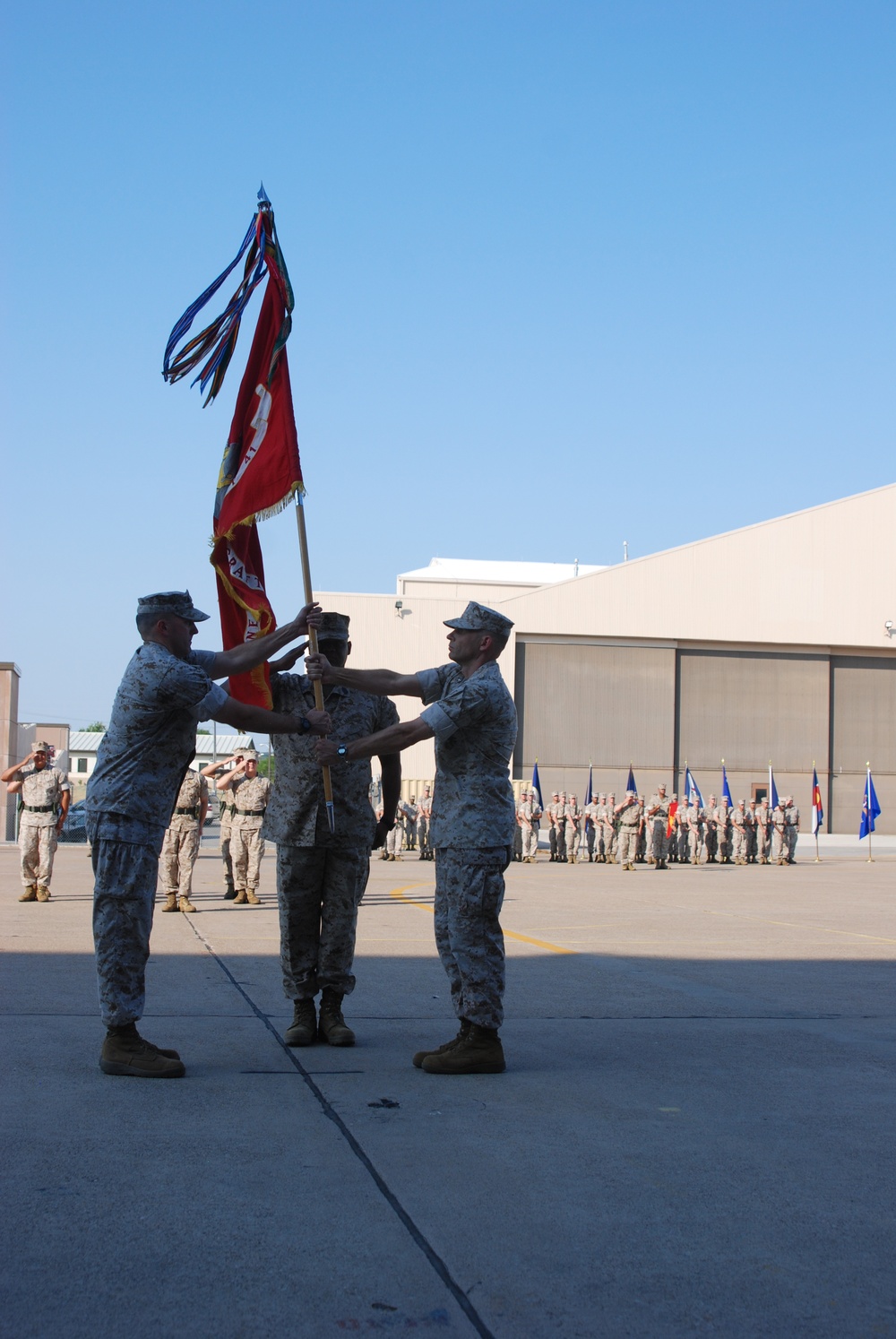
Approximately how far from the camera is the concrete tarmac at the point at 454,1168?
3.02 metres

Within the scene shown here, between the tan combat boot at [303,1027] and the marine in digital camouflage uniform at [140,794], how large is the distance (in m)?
0.64

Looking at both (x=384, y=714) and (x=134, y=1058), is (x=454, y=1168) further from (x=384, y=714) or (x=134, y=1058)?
(x=384, y=714)

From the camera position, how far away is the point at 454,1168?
4043 millimetres

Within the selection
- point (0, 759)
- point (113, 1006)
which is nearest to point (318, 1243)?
point (113, 1006)

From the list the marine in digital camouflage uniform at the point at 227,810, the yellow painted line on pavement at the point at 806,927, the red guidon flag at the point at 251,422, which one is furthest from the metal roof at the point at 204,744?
the red guidon flag at the point at 251,422

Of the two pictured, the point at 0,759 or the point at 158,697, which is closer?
the point at 158,697

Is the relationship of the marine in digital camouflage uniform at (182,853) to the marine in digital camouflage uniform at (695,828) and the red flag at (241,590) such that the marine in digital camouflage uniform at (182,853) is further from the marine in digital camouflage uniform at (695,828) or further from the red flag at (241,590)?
the marine in digital camouflage uniform at (695,828)

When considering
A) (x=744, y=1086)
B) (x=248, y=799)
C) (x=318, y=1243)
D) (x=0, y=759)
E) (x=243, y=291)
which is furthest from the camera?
(x=0, y=759)

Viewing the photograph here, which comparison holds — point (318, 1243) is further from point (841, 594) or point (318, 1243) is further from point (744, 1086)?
Answer: point (841, 594)

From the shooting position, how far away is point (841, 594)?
2041 inches

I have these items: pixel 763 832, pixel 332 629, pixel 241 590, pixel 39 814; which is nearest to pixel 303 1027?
pixel 332 629

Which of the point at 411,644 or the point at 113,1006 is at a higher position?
the point at 411,644

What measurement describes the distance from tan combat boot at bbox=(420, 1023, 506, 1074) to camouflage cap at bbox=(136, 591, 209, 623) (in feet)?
7.07

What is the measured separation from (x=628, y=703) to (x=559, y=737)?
3.09 meters
